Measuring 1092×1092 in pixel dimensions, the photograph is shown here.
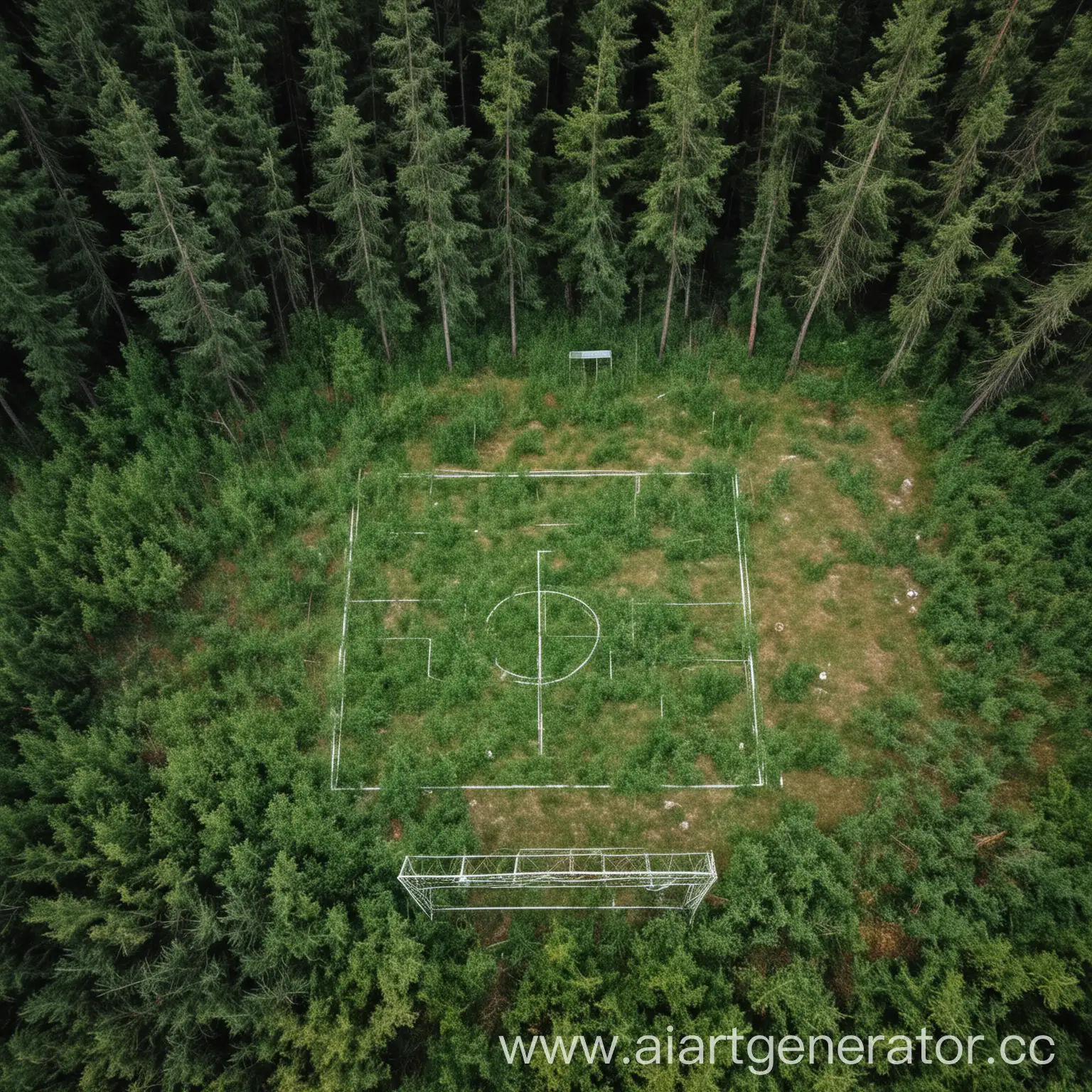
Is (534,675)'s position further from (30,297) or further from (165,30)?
(165,30)

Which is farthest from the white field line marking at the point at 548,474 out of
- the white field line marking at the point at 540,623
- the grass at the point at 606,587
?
the white field line marking at the point at 540,623

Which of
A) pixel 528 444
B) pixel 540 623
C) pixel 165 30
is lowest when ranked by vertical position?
pixel 540 623

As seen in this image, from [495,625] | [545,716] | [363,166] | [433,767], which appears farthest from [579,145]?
[433,767]

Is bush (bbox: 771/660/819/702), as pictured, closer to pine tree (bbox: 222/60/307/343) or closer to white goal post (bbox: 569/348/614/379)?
white goal post (bbox: 569/348/614/379)

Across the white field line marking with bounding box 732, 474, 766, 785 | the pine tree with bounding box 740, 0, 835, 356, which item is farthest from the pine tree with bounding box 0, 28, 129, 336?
the pine tree with bounding box 740, 0, 835, 356

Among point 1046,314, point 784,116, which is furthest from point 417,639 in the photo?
point 1046,314

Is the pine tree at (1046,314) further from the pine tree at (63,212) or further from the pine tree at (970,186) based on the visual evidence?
the pine tree at (63,212)
